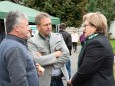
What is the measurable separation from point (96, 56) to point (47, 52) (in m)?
0.94

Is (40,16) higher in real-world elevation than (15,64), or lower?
higher

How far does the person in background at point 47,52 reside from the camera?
469cm

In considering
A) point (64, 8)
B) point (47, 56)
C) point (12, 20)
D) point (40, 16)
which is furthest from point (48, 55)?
point (64, 8)

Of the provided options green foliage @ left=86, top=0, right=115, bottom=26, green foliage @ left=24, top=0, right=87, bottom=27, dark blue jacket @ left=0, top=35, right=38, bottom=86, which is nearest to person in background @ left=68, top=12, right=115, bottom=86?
dark blue jacket @ left=0, top=35, right=38, bottom=86

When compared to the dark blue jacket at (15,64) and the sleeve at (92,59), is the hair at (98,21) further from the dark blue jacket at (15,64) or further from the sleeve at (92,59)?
the dark blue jacket at (15,64)

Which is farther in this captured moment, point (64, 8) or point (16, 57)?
point (64, 8)

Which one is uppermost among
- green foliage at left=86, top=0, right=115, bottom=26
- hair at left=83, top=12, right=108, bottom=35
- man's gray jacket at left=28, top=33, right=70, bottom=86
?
hair at left=83, top=12, right=108, bottom=35

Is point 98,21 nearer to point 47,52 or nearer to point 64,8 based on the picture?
point 47,52

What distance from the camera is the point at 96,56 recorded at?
13.3 feet

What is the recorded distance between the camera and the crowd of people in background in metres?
3.58

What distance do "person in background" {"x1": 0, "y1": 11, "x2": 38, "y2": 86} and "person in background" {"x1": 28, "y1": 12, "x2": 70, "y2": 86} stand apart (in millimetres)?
883

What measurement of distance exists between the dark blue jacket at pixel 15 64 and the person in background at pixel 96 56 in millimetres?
725

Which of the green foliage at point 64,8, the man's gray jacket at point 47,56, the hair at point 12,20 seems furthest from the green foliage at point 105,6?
the hair at point 12,20

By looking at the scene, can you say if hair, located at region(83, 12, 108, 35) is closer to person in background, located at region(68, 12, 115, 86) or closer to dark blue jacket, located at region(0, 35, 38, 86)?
person in background, located at region(68, 12, 115, 86)
